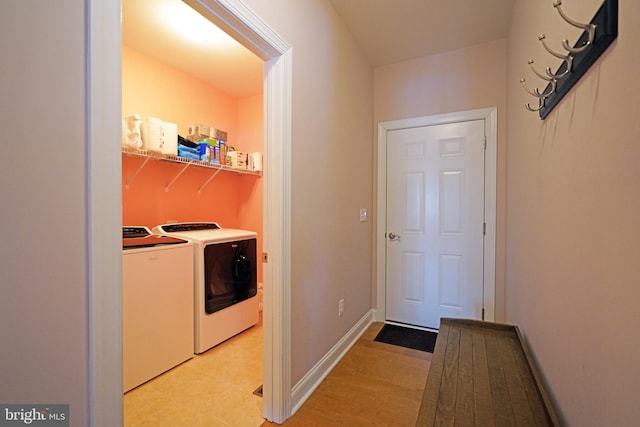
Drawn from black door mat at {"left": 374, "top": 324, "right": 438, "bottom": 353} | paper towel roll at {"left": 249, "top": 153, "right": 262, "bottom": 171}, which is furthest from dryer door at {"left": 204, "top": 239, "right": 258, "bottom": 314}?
black door mat at {"left": 374, "top": 324, "right": 438, "bottom": 353}

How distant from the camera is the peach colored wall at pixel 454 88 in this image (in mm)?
2408

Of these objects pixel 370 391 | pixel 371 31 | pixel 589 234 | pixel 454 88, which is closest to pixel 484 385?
pixel 589 234

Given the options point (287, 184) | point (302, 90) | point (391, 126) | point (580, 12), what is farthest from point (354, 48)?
point (580, 12)

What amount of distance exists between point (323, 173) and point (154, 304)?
5.08ft

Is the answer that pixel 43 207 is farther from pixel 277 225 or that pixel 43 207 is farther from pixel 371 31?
pixel 371 31

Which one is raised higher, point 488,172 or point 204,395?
point 488,172

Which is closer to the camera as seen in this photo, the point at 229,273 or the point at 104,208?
the point at 104,208

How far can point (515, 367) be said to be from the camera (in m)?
1.24

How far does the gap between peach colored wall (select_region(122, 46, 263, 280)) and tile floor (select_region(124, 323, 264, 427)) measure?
1362mm

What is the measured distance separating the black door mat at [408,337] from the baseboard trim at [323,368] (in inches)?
8.2

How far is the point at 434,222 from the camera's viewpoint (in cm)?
268

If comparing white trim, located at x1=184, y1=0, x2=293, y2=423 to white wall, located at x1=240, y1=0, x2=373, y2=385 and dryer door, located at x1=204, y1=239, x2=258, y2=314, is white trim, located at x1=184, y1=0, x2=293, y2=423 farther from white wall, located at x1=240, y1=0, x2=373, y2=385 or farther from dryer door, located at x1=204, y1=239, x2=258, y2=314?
dryer door, located at x1=204, y1=239, x2=258, y2=314

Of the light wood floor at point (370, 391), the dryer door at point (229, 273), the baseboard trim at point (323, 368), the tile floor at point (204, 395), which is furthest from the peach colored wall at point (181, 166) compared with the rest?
the light wood floor at point (370, 391)

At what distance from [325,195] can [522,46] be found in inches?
62.4
